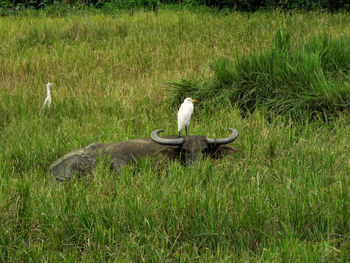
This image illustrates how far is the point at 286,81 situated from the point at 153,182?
305cm

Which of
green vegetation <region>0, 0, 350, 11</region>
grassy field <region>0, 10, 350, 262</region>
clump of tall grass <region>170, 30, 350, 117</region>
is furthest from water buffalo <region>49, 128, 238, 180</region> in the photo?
green vegetation <region>0, 0, 350, 11</region>

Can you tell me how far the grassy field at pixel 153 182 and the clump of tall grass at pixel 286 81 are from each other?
0.78ft

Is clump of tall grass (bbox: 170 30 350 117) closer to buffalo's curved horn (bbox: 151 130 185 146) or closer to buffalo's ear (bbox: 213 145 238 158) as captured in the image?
buffalo's ear (bbox: 213 145 238 158)

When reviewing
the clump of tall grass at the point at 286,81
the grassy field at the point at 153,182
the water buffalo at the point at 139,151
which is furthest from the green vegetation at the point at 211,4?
the water buffalo at the point at 139,151

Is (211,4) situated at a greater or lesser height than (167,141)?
greater

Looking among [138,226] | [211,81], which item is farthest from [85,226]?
[211,81]

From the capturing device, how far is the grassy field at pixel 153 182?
319 cm

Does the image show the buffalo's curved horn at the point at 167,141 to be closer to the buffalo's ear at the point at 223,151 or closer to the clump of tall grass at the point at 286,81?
the buffalo's ear at the point at 223,151

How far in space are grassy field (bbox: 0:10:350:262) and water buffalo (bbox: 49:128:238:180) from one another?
17cm

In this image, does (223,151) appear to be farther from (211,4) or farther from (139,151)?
(211,4)

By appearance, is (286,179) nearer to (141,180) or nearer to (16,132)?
(141,180)

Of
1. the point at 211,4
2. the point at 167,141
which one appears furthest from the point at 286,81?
the point at 211,4

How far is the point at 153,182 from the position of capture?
13.3 ft

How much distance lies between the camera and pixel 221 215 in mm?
3455
